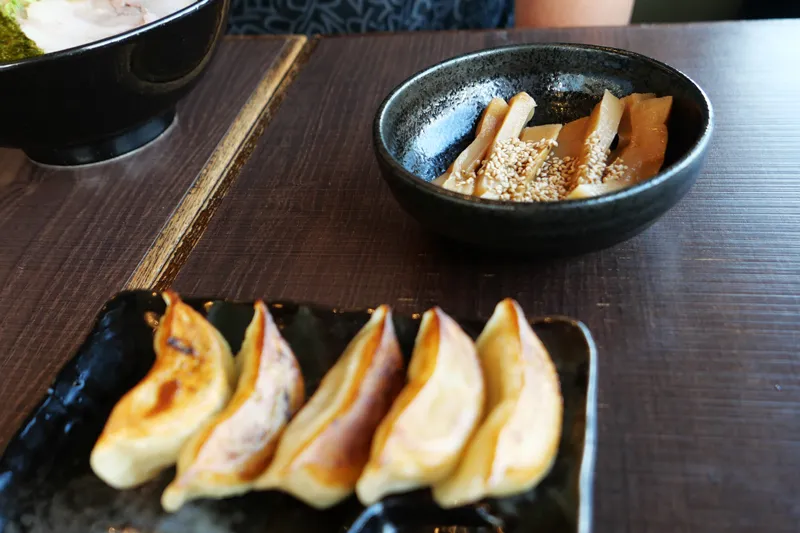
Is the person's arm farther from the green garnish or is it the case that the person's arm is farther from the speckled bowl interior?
the green garnish

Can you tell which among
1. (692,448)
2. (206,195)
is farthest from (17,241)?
(692,448)

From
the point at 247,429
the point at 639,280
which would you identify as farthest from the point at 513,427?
the point at 639,280

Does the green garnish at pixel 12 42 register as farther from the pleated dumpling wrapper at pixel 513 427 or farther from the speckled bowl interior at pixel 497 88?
the pleated dumpling wrapper at pixel 513 427

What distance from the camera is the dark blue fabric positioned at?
2018 millimetres

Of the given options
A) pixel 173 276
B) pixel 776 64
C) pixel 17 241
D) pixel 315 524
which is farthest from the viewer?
pixel 776 64

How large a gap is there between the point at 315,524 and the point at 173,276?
479 mm

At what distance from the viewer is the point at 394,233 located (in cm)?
95

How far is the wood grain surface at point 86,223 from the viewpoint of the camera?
0.84 metres

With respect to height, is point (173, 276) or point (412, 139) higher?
point (412, 139)

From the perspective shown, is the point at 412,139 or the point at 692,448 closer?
the point at 692,448

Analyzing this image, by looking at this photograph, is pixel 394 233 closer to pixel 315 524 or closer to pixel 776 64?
pixel 315 524

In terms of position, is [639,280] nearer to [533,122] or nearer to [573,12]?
[533,122]

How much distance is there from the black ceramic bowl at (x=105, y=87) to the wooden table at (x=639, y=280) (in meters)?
0.15

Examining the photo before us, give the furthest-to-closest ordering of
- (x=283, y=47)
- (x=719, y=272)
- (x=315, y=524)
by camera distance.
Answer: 1. (x=283, y=47)
2. (x=719, y=272)
3. (x=315, y=524)
